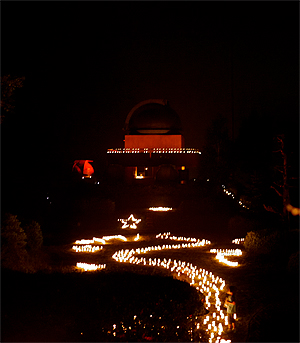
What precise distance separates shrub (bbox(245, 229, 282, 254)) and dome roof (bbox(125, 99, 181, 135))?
787 inches

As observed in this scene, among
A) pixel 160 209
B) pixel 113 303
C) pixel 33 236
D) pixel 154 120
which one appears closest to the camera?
pixel 113 303

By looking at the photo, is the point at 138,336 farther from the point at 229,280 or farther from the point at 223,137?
the point at 223,137

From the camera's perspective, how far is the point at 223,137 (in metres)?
32.6

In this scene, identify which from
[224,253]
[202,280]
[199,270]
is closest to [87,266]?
[199,270]

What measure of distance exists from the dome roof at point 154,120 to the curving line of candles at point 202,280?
61.6 feet

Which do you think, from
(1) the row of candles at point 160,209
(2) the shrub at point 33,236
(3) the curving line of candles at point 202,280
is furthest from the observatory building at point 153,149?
(2) the shrub at point 33,236

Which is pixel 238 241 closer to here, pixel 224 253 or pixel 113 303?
pixel 224 253

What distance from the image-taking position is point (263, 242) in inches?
683

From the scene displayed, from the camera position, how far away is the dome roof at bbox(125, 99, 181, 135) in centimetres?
3691

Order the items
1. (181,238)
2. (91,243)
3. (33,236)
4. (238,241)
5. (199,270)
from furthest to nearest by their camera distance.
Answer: (181,238), (91,243), (238,241), (33,236), (199,270)

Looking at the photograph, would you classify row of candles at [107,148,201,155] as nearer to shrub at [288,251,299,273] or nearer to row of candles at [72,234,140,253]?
row of candles at [72,234,140,253]

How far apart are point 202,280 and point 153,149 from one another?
22.6 m

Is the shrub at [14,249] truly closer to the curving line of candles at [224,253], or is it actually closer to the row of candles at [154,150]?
the curving line of candles at [224,253]

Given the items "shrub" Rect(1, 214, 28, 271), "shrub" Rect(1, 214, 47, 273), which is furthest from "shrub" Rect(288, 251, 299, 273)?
"shrub" Rect(1, 214, 28, 271)
